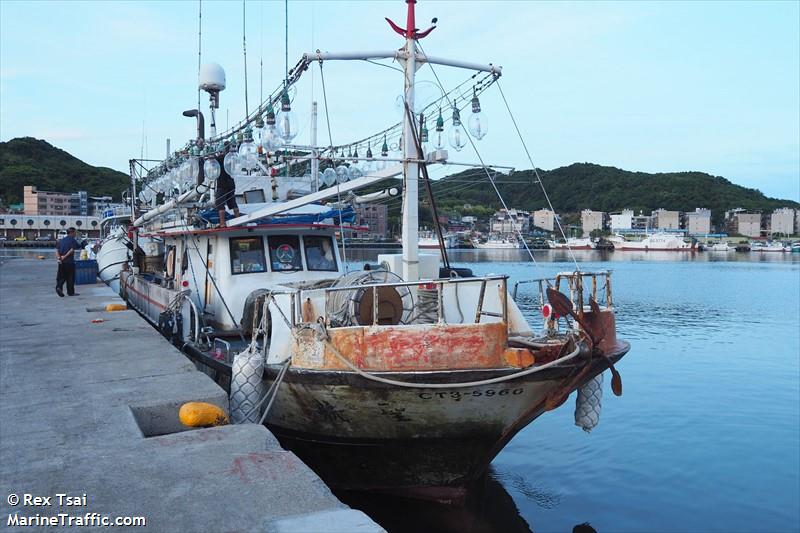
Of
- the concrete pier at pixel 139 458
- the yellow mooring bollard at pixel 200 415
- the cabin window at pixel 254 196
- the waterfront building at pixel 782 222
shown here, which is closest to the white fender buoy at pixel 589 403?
the concrete pier at pixel 139 458

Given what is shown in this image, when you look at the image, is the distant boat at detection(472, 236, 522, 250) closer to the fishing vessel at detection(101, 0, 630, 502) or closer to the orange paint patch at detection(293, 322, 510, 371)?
the fishing vessel at detection(101, 0, 630, 502)

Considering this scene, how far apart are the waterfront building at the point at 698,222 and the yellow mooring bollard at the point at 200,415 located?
158 m

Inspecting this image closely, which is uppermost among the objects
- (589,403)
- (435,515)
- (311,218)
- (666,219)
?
(666,219)

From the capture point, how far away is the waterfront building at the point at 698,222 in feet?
495

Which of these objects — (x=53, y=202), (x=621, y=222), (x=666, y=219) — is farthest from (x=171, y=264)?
(x=666, y=219)

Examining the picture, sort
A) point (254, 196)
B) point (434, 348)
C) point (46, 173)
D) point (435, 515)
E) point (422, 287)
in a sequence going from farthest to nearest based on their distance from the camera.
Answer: point (46, 173), point (254, 196), point (435, 515), point (422, 287), point (434, 348)

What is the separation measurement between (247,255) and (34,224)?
11263 cm

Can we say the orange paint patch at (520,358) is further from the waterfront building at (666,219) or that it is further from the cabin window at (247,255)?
the waterfront building at (666,219)

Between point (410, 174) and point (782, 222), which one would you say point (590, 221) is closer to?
point (782, 222)

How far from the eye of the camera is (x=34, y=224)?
354 feet

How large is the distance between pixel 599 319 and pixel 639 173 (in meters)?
171

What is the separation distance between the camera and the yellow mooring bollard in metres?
5.98

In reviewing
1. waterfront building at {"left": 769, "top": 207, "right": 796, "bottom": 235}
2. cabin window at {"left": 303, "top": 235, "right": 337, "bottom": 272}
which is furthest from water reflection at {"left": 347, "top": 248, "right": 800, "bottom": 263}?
cabin window at {"left": 303, "top": 235, "right": 337, "bottom": 272}
